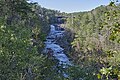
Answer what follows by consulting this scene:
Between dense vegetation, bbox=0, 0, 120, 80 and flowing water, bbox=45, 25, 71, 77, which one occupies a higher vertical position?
dense vegetation, bbox=0, 0, 120, 80

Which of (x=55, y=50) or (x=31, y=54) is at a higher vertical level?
(x=31, y=54)

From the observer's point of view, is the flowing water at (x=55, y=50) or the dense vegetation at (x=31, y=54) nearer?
the dense vegetation at (x=31, y=54)

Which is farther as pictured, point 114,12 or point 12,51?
point 12,51

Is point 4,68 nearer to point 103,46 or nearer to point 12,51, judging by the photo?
point 12,51

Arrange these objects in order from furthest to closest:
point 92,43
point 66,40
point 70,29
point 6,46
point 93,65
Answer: point 70,29 → point 66,40 → point 92,43 → point 93,65 → point 6,46

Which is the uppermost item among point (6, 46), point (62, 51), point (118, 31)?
point (118, 31)

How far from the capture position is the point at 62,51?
87.4 m

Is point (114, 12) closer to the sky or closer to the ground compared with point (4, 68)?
closer to the sky

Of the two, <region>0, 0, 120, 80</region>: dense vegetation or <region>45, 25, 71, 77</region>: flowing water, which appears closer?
<region>0, 0, 120, 80</region>: dense vegetation

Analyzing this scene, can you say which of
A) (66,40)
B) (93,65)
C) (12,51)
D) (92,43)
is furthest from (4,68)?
(66,40)

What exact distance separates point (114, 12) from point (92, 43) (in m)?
82.7

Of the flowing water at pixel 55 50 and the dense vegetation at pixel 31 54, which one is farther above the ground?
the dense vegetation at pixel 31 54

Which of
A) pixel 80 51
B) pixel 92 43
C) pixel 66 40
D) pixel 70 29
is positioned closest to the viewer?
pixel 80 51

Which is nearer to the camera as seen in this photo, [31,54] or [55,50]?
[31,54]
